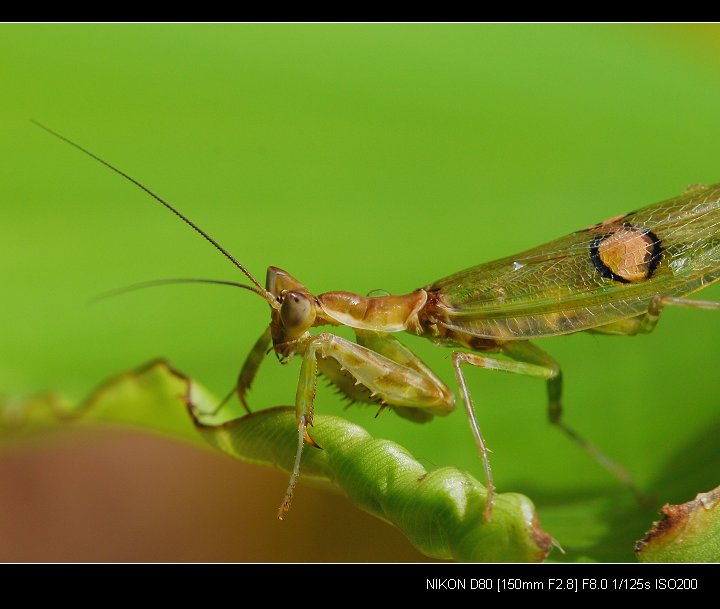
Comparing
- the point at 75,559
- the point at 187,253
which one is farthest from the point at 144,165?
the point at 75,559

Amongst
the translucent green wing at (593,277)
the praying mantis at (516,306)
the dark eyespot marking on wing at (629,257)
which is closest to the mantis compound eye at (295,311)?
the praying mantis at (516,306)

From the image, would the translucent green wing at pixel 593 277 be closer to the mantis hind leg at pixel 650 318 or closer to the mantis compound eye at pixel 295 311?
the mantis hind leg at pixel 650 318

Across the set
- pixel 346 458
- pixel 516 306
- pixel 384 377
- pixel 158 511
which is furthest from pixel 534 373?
pixel 158 511

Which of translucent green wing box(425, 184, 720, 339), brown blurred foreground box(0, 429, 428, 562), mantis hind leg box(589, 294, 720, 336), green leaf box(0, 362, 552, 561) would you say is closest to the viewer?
green leaf box(0, 362, 552, 561)

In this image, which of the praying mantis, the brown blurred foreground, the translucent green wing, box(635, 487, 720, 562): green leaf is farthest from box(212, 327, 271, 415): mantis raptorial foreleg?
box(635, 487, 720, 562): green leaf

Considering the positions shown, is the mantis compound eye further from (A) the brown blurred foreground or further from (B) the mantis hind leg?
(B) the mantis hind leg
